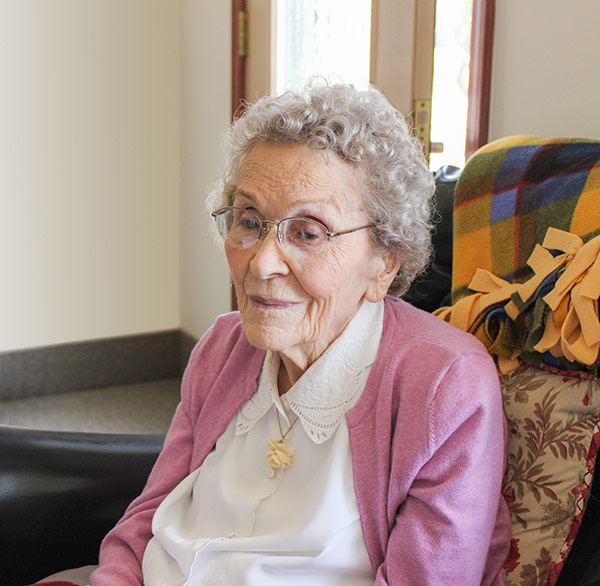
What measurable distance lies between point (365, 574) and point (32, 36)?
2887 millimetres

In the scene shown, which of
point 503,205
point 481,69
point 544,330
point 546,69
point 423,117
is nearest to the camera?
point 544,330

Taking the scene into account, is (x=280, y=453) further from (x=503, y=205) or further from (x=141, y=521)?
(x=503, y=205)

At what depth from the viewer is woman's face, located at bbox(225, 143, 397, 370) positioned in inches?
43.8

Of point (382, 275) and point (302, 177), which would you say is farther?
point (382, 275)

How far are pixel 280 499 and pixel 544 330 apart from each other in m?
0.47

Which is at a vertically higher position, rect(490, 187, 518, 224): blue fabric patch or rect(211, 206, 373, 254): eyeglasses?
rect(490, 187, 518, 224): blue fabric patch

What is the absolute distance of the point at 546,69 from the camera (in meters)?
1.58

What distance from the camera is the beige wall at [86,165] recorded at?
→ 10.6 ft

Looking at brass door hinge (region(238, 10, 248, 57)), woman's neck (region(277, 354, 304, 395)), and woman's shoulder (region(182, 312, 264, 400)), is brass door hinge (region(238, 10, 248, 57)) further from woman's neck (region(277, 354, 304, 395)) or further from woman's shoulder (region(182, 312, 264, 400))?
woman's neck (region(277, 354, 304, 395))

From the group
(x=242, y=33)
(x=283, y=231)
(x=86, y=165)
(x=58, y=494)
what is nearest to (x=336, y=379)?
(x=283, y=231)

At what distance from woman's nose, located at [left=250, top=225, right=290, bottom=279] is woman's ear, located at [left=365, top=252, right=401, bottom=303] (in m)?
0.16

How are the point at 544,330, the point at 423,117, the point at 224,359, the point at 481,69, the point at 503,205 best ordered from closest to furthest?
the point at 544,330, the point at 503,205, the point at 224,359, the point at 481,69, the point at 423,117

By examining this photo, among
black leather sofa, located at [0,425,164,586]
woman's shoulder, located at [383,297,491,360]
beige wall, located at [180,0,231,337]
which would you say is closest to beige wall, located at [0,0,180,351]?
beige wall, located at [180,0,231,337]

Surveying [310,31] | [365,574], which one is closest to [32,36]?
[310,31]
